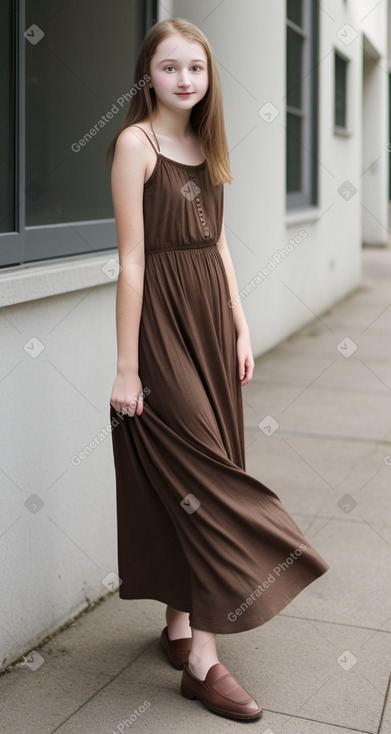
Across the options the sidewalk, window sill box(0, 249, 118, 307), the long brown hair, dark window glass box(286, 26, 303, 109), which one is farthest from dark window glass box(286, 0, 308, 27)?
the long brown hair

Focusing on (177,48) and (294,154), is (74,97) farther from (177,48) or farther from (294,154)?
(294,154)

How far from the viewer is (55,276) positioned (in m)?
3.06

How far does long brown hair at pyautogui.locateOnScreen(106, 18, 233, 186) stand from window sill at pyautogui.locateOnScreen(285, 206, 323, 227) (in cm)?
604

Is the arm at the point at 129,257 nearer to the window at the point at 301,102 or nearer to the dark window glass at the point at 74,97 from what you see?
the dark window glass at the point at 74,97

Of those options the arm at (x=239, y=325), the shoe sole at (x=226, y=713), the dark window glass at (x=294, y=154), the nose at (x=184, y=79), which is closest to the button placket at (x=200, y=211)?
the arm at (x=239, y=325)

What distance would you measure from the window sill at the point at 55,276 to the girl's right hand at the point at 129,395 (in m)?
0.43

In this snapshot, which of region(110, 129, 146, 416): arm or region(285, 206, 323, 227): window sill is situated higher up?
region(110, 129, 146, 416): arm

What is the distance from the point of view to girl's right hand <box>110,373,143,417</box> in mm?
2672

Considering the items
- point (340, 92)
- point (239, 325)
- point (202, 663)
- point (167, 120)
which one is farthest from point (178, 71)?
point (340, 92)

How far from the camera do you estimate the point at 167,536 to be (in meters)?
2.78

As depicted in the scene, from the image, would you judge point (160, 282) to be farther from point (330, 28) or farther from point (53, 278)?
point (330, 28)

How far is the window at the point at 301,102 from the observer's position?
940cm

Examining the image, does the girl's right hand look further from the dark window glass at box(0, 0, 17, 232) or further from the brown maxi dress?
the dark window glass at box(0, 0, 17, 232)

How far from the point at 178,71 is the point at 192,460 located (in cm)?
108
